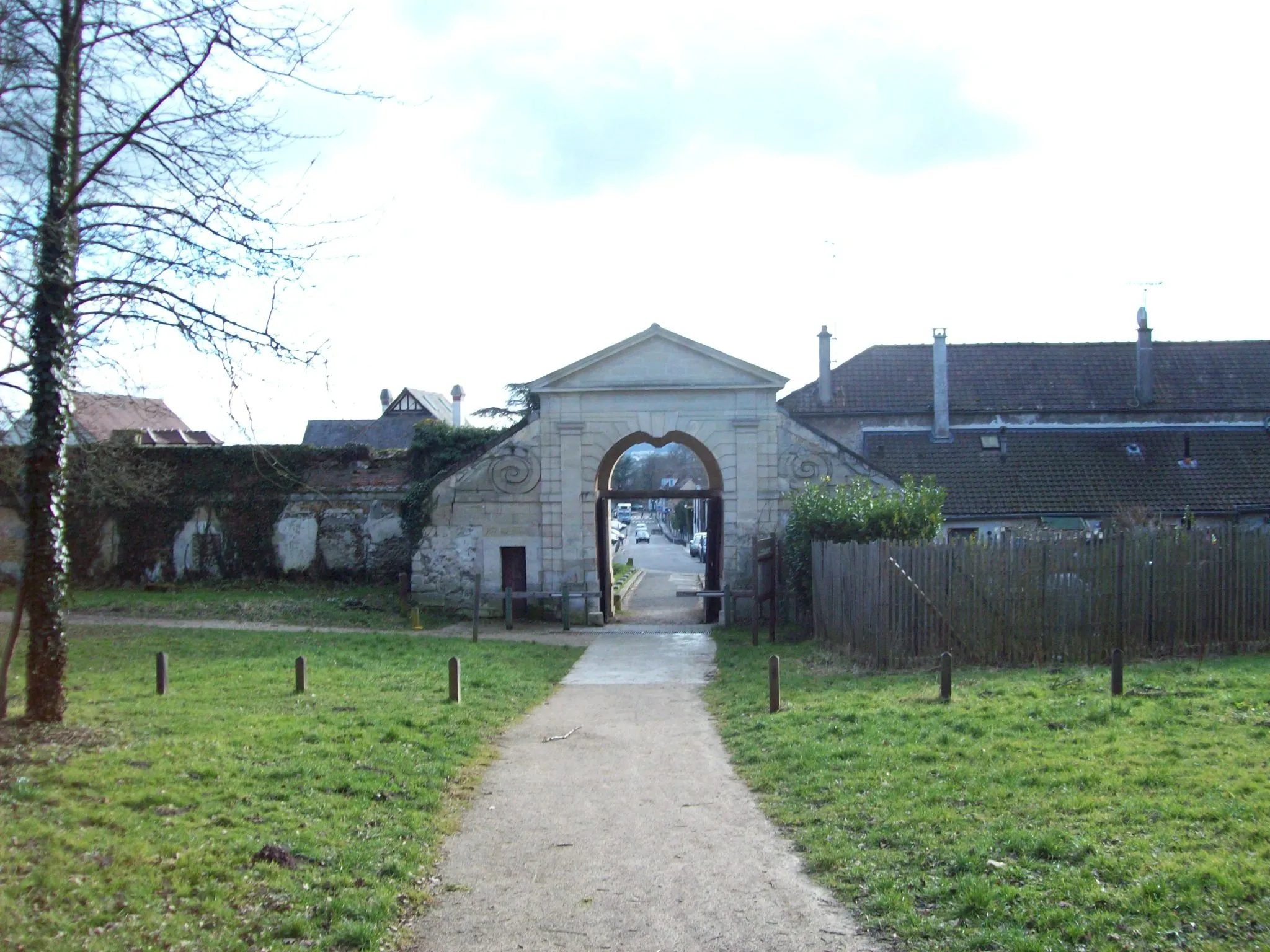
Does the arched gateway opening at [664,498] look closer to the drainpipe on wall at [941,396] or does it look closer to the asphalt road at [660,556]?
the drainpipe on wall at [941,396]

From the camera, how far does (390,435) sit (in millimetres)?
55719

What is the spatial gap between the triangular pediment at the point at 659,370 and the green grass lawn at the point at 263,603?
6.41m

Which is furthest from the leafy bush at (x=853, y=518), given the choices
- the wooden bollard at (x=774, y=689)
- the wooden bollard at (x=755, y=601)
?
the wooden bollard at (x=774, y=689)

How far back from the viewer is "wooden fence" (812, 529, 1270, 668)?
53.1 feet

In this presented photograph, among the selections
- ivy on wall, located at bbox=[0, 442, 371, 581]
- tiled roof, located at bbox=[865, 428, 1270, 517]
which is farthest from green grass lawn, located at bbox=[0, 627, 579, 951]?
tiled roof, located at bbox=[865, 428, 1270, 517]

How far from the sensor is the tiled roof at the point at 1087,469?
29.5 meters

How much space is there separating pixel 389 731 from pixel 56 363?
4.66 meters

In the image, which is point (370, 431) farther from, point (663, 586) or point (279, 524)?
point (279, 524)

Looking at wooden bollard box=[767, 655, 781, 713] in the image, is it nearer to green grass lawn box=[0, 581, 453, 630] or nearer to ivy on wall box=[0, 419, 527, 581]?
green grass lawn box=[0, 581, 453, 630]

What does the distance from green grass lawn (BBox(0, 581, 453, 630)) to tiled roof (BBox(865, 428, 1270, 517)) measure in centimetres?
1370

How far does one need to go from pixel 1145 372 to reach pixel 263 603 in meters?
25.7

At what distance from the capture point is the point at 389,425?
56.8 metres

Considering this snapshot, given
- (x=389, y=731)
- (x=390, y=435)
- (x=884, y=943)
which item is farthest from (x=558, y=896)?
(x=390, y=435)

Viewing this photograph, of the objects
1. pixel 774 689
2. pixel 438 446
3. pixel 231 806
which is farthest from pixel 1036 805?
pixel 438 446
